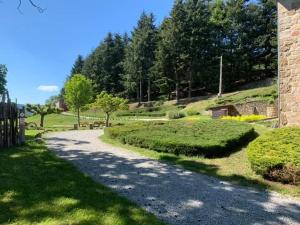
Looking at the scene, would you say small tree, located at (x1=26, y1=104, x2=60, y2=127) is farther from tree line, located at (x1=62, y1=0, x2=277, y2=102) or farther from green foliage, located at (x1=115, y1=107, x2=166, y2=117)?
tree line, located at (x1=62, y1=0, x2=277, y2=102)

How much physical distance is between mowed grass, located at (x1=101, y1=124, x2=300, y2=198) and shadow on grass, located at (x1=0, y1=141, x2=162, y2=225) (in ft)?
9.71

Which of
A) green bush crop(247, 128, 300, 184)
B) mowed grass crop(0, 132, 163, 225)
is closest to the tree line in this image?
green bush crop(247, 128, 300, 184)

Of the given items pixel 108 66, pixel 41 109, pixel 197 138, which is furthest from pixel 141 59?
pixel 197 138

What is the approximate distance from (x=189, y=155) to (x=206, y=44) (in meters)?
40.6

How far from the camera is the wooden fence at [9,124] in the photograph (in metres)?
10.6

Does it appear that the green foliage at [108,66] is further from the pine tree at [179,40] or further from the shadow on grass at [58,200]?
the shadow on grass at [58,200]

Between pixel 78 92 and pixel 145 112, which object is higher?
pixel 78 92

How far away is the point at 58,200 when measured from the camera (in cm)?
547

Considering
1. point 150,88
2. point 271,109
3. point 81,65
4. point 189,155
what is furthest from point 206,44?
point 189,155

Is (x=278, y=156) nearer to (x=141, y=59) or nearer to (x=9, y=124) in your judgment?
(x=9, y=124)

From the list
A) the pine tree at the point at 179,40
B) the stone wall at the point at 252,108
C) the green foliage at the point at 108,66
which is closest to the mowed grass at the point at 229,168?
the stone wall at the point at 252,108

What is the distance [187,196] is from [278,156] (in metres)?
2.59

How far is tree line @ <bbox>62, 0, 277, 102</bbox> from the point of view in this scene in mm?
47969

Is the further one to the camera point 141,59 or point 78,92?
point 141,59
